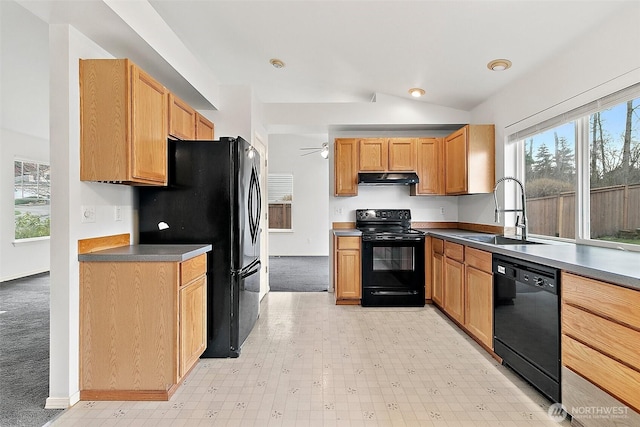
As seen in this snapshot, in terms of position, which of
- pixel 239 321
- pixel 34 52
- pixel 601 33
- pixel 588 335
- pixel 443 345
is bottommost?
pixel 443 345

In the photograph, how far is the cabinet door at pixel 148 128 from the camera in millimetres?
1966

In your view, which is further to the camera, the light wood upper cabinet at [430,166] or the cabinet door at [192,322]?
the light wood upper cabinet at [430,166]

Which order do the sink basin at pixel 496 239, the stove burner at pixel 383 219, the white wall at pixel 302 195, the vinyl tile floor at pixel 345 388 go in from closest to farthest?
the vinyl tile floor at pixel 345 388 < the sink basin at pixel 496 239 < the stove burner at pixel 383 219 < the white wall at pixel 302 195

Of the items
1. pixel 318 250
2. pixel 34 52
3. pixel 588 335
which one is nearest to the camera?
pixel 588 335

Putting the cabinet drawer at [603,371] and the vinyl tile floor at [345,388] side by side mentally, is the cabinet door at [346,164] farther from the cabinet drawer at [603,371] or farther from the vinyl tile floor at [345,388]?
the cabinet drawer at [603,371]

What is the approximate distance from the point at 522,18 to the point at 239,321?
10.0ft

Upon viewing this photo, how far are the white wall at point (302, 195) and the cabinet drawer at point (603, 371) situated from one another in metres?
6.47

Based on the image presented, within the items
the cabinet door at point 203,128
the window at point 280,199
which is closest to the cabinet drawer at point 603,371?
the cabinet door at point 203,128

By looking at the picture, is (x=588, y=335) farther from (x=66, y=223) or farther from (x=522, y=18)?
(x=66, y=223)

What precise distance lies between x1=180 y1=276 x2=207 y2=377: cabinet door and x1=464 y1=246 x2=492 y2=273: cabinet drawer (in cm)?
216

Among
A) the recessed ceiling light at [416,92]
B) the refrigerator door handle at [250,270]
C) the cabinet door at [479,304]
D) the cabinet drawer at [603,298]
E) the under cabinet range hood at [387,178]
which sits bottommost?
the cabinet door at [479,304]

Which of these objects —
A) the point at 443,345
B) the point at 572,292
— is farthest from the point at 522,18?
the point at 443,345

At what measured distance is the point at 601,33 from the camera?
2.12m

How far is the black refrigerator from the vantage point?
2455mm
